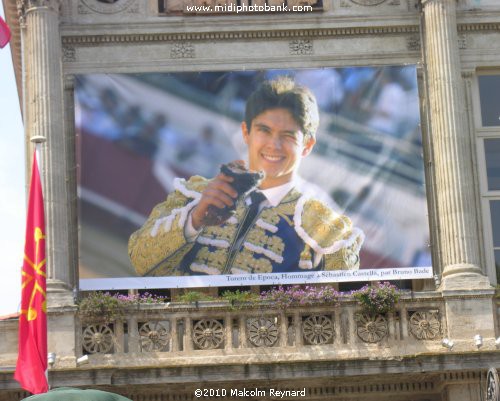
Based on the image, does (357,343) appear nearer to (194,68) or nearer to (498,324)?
(498,324)

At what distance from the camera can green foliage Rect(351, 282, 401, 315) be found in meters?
32.8

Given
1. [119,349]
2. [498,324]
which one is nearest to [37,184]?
[119,349]

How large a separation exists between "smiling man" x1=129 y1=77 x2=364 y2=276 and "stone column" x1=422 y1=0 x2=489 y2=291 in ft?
5.80

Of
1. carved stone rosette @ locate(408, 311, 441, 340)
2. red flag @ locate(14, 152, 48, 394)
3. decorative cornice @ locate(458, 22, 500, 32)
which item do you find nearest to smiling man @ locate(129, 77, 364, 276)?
carved stone rosette @ locate(408, 311, 441, 340)

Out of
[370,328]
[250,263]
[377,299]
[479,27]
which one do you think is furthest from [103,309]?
[479,27]

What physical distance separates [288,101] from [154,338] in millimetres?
5540

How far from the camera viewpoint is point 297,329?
1294 inches

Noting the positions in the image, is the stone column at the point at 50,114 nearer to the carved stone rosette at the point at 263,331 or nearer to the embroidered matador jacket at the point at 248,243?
the embroidered matador jacket at the point at 248,243

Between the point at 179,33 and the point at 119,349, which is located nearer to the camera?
the point at 119,349

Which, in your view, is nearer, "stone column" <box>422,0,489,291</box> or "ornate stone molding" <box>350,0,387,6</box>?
"stone column" <box>422,0,489,291</box>

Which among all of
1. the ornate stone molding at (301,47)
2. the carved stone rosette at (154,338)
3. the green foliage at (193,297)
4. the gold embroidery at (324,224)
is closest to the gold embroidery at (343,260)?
the gold embroidery at (324,224)

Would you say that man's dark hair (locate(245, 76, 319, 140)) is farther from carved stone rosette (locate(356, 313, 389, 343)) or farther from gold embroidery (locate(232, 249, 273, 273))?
carved stone rosette (locate(356, 313, 389, 343))

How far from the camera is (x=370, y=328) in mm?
32906

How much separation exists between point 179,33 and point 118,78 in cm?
150
